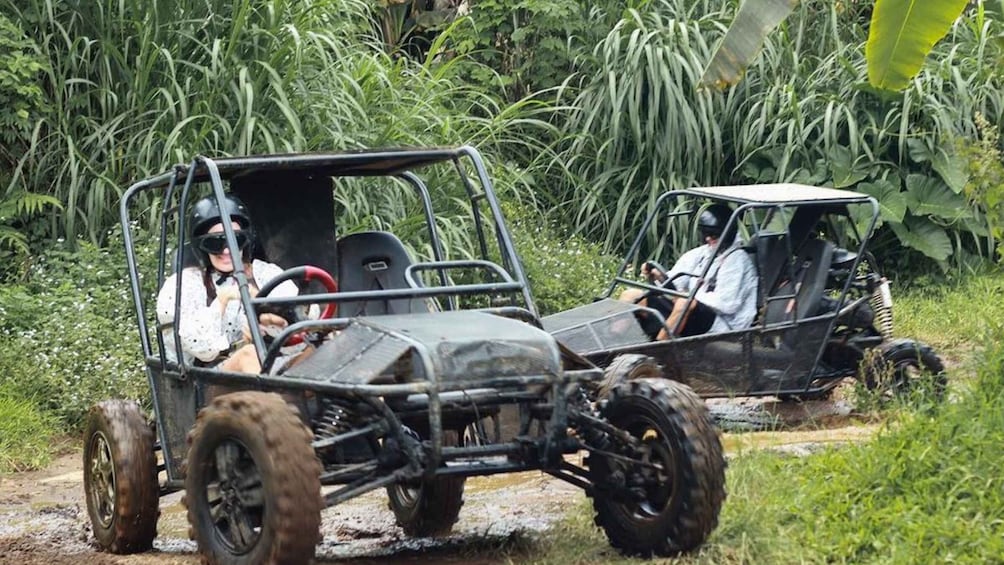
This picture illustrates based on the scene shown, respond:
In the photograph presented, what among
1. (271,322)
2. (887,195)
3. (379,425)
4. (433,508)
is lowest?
(433,508)

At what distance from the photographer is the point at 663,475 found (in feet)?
17.7

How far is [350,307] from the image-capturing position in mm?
6762

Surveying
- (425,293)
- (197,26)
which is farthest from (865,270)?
(425,293)

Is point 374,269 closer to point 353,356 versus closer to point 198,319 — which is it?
point 198,319

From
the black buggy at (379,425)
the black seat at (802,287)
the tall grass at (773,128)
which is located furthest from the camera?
the tall grass at (773,128)

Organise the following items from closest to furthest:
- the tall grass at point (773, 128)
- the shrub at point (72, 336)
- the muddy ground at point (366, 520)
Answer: the muddy ground at point (366, 520), the shrub at point (72, 336), the tall grass at point (773, 128)

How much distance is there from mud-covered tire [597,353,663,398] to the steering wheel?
68.4 inches

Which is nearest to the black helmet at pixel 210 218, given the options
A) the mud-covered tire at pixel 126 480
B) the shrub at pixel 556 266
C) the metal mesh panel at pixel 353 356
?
the mud-covered tire at pixel 126 480

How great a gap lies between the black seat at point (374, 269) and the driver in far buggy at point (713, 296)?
2458 mm

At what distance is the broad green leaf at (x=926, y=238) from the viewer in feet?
42.5

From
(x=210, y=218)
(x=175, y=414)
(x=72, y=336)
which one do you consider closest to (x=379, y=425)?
(x=175, y=414)

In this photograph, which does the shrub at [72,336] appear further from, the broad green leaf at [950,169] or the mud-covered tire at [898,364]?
the broad green leaf at [950,169]

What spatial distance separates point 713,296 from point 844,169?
155 inches

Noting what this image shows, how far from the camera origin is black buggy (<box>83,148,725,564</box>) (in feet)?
16.5
